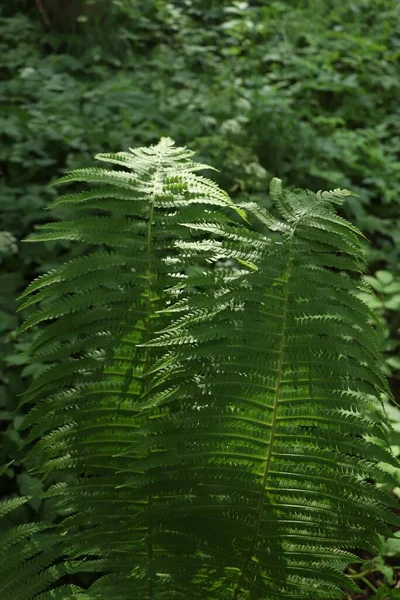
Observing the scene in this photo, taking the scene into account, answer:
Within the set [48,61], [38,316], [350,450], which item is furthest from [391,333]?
[48,61]

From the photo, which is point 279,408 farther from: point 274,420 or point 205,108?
point 205,108

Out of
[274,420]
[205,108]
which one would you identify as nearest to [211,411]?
[274,420]

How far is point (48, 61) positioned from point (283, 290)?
11.6 feet

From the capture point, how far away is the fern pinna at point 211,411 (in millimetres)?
1061

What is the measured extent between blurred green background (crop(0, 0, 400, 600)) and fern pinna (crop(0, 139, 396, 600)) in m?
0.51

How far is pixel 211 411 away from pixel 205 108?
289 centimetres

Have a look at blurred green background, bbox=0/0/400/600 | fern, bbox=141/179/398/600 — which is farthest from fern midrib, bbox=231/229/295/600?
blurred green background, bbox=0/0/400/600

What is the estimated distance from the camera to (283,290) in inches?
42.0

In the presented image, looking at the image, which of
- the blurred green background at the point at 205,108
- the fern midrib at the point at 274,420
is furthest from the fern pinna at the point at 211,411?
the blurred green background at the point at 205,108

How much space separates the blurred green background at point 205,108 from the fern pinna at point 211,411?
51 cm

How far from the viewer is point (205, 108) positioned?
3.68m

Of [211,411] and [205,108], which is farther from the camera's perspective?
[205,108]

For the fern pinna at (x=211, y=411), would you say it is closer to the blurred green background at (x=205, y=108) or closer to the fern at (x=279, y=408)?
the fern at (x=279, y=408)

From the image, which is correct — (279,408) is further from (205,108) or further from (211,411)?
(205,108)
